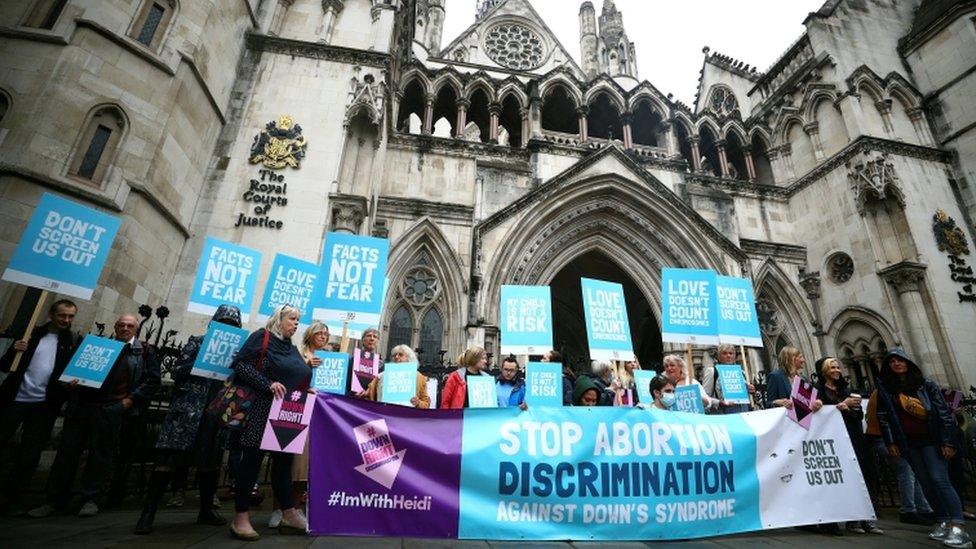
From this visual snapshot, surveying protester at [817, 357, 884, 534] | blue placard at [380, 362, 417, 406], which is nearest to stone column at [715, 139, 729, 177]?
protester at [817, 357, 884, 534]

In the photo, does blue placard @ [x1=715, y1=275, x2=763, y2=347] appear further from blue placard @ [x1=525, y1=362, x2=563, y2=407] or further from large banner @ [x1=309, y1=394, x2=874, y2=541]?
blue placard @ [x1=525, y1=362, x2=563, y2=407]

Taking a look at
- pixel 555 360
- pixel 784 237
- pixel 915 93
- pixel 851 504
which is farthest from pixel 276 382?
pixel 915 93

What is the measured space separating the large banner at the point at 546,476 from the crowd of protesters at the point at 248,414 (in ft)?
1.75

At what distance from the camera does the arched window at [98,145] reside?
310 inches

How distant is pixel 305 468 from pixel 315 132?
364 inches

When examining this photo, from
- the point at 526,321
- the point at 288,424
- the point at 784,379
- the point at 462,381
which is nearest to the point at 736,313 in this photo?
the point at 784,379

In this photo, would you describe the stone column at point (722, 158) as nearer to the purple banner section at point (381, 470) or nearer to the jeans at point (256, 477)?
the purple banner section at point (381, 470)

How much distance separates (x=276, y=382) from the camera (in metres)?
3.92

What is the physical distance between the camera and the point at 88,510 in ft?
14.6

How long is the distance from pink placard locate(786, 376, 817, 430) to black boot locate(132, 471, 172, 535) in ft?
21.5

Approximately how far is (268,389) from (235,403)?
0.39 m

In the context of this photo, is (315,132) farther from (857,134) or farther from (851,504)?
(857,134)

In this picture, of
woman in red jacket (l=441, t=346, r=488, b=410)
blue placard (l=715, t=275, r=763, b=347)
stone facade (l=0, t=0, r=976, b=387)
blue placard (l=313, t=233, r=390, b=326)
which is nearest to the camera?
woman in red jacket (l=441, t=346, r=488, b=410)

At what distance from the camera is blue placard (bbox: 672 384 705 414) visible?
563 cm
